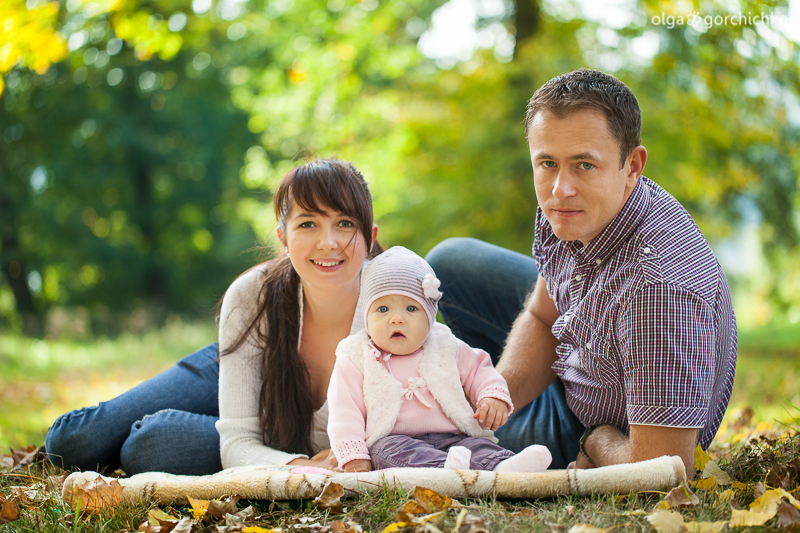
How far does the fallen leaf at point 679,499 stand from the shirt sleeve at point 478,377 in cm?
62

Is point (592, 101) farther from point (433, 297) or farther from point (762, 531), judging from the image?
point (762, 531)

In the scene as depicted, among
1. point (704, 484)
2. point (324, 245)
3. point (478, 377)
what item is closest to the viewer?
point (704, 484)

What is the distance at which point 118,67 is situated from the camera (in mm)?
15555

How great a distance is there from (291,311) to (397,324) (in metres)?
0.73

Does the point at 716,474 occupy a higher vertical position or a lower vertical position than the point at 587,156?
lower

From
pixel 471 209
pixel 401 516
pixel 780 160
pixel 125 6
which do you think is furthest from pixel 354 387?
pixel 780 160

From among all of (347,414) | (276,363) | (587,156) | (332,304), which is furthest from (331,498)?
(587,156)

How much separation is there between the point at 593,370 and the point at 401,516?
97 cm

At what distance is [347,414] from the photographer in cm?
226

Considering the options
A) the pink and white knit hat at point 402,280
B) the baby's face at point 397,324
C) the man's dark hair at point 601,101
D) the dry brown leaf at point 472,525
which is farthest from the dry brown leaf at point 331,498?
the man's dark hair at point 601,101

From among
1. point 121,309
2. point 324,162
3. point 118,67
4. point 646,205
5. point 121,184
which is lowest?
point 121,309

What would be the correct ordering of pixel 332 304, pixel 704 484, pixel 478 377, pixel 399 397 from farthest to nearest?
pixel 332 304 < pixel 478 377 < pixel 399 397 < pixel 704 484

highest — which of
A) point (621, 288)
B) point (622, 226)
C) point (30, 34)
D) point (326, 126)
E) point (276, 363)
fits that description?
point (326, 126)

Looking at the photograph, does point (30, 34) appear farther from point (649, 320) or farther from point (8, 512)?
point (649, 320)
